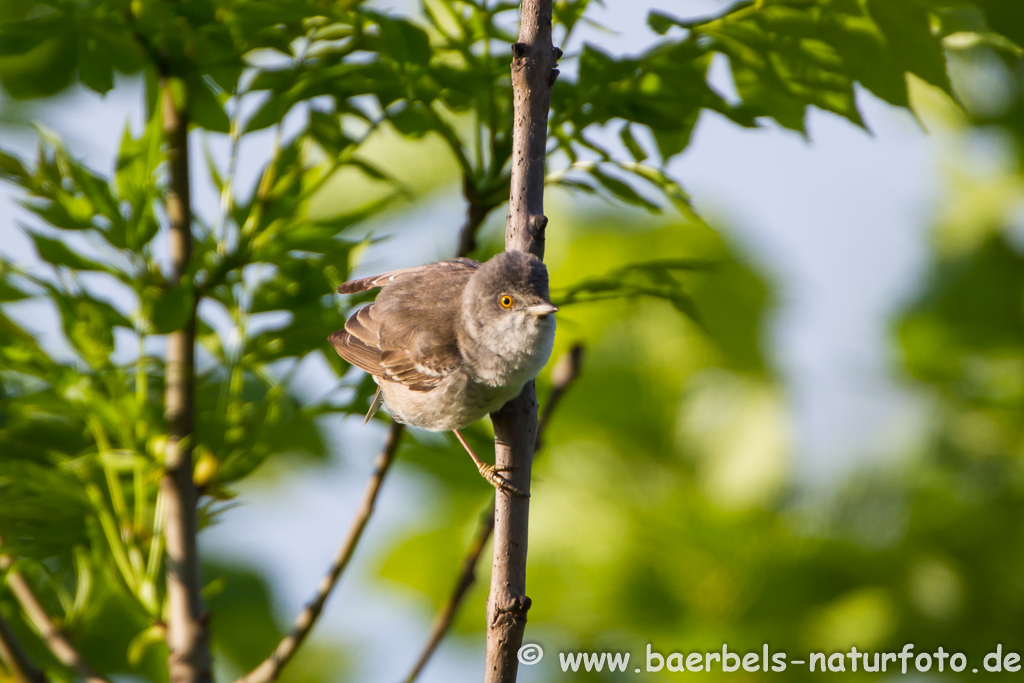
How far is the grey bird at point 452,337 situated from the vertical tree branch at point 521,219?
0.13 metres

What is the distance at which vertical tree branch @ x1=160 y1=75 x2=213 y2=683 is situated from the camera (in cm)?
196

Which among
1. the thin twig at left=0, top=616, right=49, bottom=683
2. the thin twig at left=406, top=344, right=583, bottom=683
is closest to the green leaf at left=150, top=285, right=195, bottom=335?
the thin twig at left=0, top=616, right=49, bottom=683

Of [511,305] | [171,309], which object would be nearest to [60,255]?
[171,309]

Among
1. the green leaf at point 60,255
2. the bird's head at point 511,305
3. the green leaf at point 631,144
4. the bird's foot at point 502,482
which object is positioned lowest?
the bird's foot at point 502,482

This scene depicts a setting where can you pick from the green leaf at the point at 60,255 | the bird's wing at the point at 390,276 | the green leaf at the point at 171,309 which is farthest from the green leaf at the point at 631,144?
the green leaf at the point at 60,255

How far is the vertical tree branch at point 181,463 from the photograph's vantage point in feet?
6.42

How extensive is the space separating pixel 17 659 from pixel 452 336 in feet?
4.05

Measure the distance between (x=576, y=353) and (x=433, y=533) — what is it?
4.49 m

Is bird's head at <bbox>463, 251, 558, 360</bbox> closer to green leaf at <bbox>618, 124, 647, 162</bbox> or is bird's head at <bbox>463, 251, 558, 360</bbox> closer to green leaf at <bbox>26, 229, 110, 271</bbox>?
green leaf at <bbox>618, 124, 647, 162</bbox>

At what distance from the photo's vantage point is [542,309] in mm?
1692

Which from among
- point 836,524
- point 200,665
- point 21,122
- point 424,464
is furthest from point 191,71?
point 836,524

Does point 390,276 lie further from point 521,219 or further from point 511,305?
point 521,219

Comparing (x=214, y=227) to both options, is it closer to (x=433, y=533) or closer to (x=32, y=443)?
(x=32, y=443)

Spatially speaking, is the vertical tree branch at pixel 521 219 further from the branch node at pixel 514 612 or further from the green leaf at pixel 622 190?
the green leaf at pixel 622 190
